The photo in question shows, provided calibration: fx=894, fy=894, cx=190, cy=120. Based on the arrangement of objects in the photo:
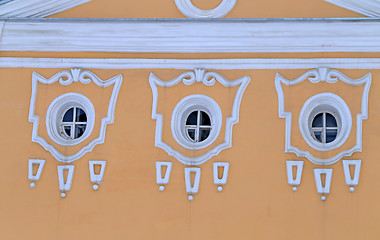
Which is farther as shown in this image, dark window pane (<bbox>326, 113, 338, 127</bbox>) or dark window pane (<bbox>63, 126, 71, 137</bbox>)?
dark window pane (<bbox>63, 126, 71, 137</bbox>)

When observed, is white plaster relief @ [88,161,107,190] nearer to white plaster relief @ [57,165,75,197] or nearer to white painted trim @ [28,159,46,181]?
white plaster relief @ [57,165,75,197]

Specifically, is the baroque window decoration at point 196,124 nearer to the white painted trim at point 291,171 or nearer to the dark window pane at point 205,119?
the dark window pane at point 205,119

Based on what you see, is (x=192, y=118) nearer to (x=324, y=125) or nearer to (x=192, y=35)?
(x=192, y=35)

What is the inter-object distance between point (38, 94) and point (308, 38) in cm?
404

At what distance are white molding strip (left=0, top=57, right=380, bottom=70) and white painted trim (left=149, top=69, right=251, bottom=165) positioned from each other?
15 cm

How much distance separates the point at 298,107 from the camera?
41.7 feet

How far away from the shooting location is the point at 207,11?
1327cm

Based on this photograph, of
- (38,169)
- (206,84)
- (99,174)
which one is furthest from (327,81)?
(38,169)

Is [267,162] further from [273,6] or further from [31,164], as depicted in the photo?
[31,164]

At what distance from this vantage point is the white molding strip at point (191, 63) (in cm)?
1276

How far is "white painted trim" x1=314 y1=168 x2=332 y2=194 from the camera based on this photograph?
12.3 m

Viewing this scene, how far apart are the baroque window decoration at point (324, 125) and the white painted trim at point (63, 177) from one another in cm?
309

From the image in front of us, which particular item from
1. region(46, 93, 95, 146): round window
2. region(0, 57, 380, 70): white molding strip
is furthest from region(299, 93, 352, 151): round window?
region(46, 93, 95, 146): round window

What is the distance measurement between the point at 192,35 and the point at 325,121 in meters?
2.30
